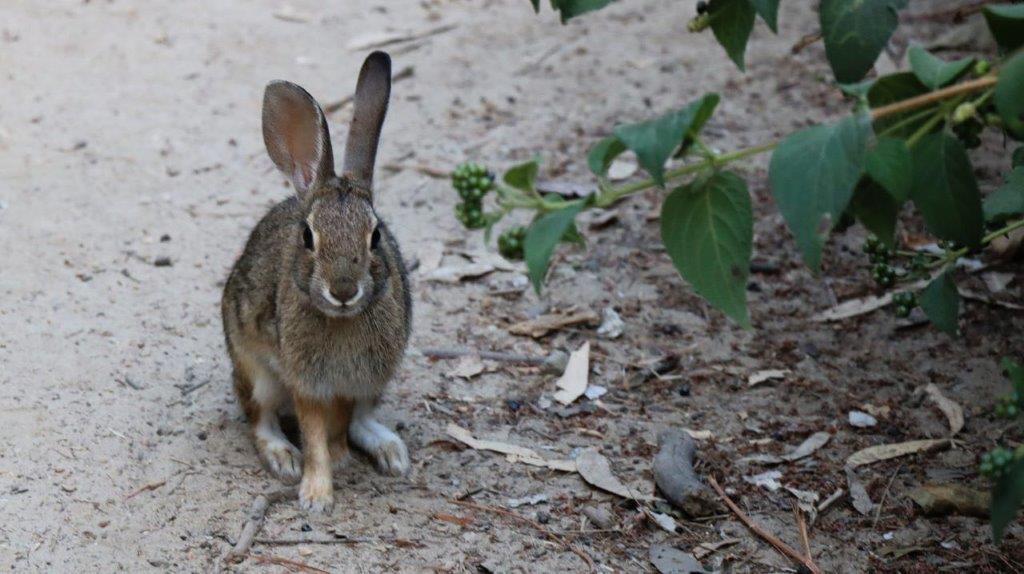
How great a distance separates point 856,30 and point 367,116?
2.02 metres

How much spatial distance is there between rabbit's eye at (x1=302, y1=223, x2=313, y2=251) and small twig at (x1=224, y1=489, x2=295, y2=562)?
1.00 m

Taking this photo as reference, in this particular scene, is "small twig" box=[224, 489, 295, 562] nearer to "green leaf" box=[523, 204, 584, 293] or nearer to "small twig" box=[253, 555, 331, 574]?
"small twig" box=[253, 555, 331, 574]

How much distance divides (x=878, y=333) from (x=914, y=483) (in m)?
1.21

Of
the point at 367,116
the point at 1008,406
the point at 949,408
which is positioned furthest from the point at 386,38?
the point at 1008,406

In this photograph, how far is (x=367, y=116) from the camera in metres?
4.87

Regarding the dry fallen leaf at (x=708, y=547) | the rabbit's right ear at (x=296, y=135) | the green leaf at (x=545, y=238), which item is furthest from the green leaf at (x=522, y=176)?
the dry fallen leaf at (x=708, y=547)

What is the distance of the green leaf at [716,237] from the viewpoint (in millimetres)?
3424

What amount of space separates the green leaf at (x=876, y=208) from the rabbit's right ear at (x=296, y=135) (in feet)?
6.88

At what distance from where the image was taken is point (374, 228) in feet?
14.9

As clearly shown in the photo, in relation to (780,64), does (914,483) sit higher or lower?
lower

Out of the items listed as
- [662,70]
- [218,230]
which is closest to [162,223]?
[218,230]

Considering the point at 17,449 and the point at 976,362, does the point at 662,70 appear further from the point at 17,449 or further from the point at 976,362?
the point at 17,449

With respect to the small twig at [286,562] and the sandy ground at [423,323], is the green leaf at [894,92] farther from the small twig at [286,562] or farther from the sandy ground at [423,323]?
the small twig at [286,562]

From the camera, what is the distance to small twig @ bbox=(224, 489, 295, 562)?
4414 millimetres
